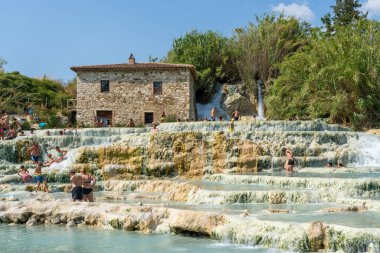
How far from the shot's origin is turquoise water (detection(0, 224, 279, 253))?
10.0 meters

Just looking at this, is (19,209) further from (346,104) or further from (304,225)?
(346,104)

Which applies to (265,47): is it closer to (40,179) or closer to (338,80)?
(338,80)

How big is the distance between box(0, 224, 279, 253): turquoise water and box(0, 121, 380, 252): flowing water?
21 millimetres

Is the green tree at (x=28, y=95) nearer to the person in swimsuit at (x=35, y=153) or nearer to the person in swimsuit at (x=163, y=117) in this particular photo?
the person in swimsuit at (x=163, y=117)

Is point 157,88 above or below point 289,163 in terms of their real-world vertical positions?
above

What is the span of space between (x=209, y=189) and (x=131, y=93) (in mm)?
20448

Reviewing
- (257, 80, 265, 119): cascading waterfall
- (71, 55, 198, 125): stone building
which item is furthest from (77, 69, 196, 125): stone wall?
(257, 80, 265, 119): cascading waterfall

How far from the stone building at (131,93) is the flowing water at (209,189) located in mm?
7323

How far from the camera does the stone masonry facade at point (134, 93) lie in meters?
34.9

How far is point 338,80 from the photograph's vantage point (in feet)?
96.5

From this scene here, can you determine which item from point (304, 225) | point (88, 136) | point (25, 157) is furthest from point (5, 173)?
point (304, 225)

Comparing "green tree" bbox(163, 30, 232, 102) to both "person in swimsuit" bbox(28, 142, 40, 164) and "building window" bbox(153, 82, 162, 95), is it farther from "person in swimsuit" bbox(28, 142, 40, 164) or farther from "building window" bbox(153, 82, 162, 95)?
"person in swimsuit" bbox(28, 142, 40, 164)

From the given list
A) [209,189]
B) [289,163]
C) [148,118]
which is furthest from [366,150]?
[148,118]

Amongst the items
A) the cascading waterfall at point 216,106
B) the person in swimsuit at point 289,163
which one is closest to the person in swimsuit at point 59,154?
the person in swimsuit at point 289,163
